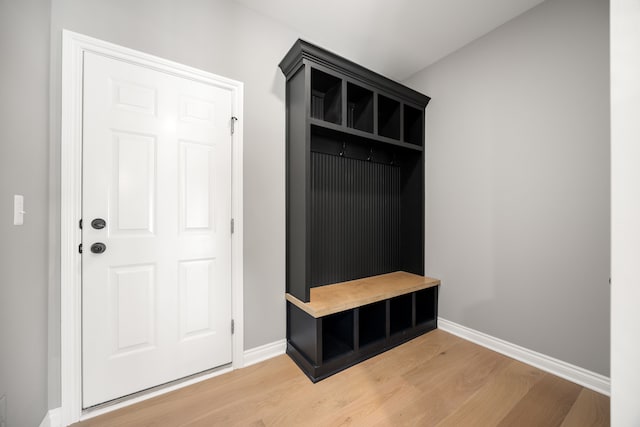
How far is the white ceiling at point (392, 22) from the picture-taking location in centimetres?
186

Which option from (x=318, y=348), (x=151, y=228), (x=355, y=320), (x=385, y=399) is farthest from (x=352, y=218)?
(x=151, y=228)

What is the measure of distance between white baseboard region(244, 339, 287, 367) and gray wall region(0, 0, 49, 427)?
1.09 metres

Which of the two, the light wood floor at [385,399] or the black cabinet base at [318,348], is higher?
the black cabinet base at [318,348]

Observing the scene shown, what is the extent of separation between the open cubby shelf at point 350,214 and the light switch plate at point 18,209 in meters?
1.47

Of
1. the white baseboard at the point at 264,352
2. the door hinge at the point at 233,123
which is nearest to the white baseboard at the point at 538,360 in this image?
the white baseboard at the point at 264,352

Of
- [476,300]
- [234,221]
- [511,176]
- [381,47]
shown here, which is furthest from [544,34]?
[234,221]

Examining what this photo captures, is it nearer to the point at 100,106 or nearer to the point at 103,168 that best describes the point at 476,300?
the point at 103,168

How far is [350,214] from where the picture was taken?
2.45 m

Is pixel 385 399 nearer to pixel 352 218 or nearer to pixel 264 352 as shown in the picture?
pixel 264 352

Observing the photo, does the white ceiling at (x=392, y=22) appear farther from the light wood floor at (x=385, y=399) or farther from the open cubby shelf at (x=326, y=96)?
the light wood floor at (x=385, y=399)

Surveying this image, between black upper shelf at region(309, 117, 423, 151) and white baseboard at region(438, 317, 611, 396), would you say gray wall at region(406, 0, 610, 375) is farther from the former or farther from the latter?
black upper shelf at region(309, 117, 423, 151)

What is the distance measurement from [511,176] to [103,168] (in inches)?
115
